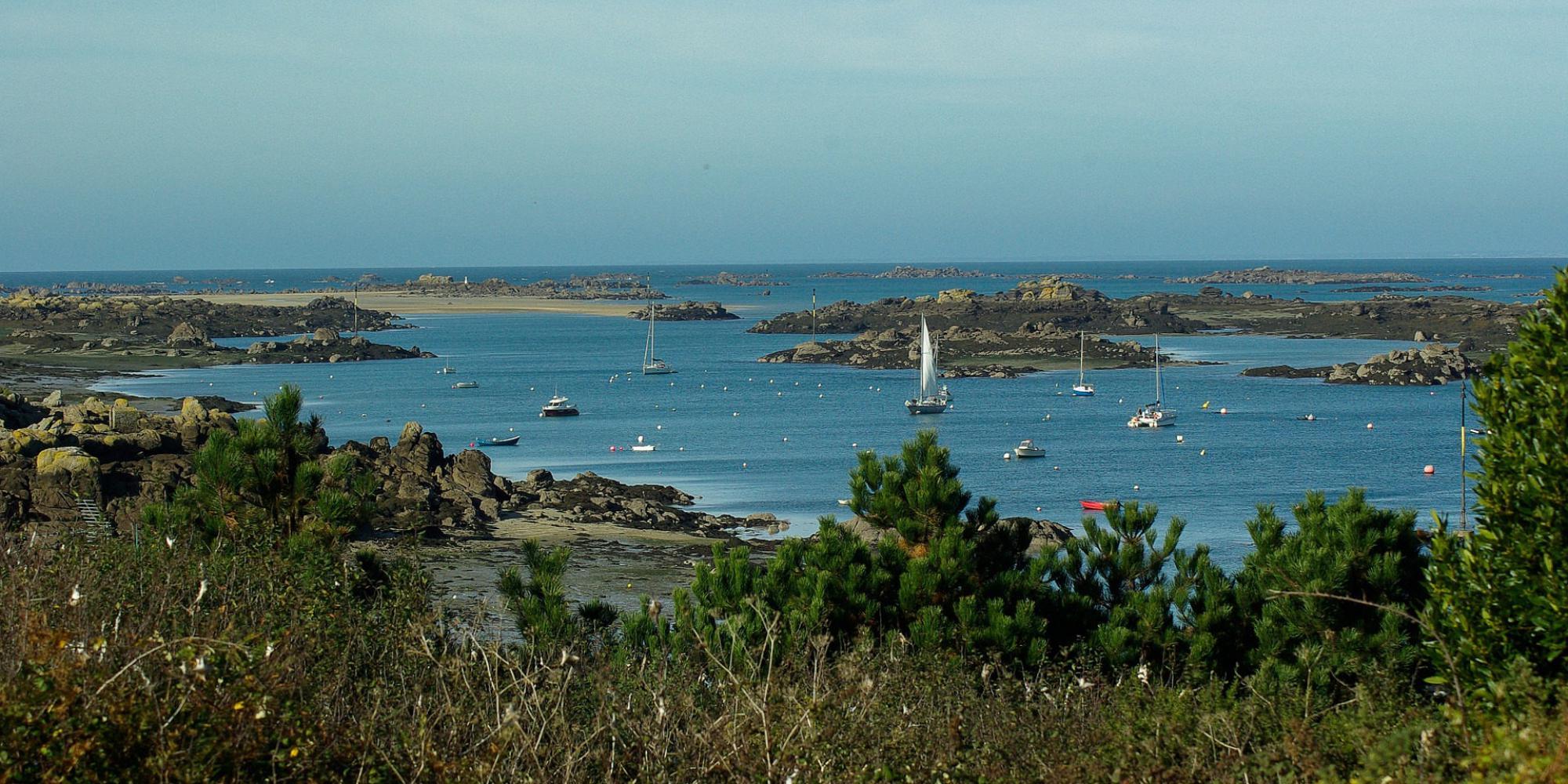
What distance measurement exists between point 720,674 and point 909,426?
59.2 meters

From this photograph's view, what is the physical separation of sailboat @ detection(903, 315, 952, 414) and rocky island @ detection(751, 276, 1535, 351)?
50.1 metres

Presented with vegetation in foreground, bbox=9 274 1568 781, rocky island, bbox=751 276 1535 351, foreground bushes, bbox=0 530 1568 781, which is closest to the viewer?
foreground bushes, bbox=0 530 1568 781

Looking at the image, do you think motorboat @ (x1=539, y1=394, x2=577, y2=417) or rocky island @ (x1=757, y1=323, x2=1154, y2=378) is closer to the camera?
motorboat @ (x1=539, y1=394, x2=577, y2=417)

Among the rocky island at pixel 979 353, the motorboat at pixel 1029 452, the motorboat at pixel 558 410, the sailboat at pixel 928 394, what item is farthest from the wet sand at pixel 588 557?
the rocky island at pixel 979 353

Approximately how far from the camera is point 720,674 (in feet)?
27.0

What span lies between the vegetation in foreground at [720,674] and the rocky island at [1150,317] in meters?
108

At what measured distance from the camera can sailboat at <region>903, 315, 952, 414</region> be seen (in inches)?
2867

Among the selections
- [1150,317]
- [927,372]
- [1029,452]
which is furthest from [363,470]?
[1150,317]

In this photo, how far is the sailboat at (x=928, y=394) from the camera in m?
72.8

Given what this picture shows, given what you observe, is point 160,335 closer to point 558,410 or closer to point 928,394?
point 558,410

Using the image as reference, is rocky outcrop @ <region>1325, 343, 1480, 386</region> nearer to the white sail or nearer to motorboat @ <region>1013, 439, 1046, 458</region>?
the white sail

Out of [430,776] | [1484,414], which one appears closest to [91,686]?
[430,776]

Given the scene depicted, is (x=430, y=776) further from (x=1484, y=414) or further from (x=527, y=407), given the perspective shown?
(x=527, y=407)

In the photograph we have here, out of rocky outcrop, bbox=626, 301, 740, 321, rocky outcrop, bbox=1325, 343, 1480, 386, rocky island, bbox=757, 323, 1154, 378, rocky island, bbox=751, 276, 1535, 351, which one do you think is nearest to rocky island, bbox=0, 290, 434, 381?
rocky island, bbox=757, 323, 1154, 378
